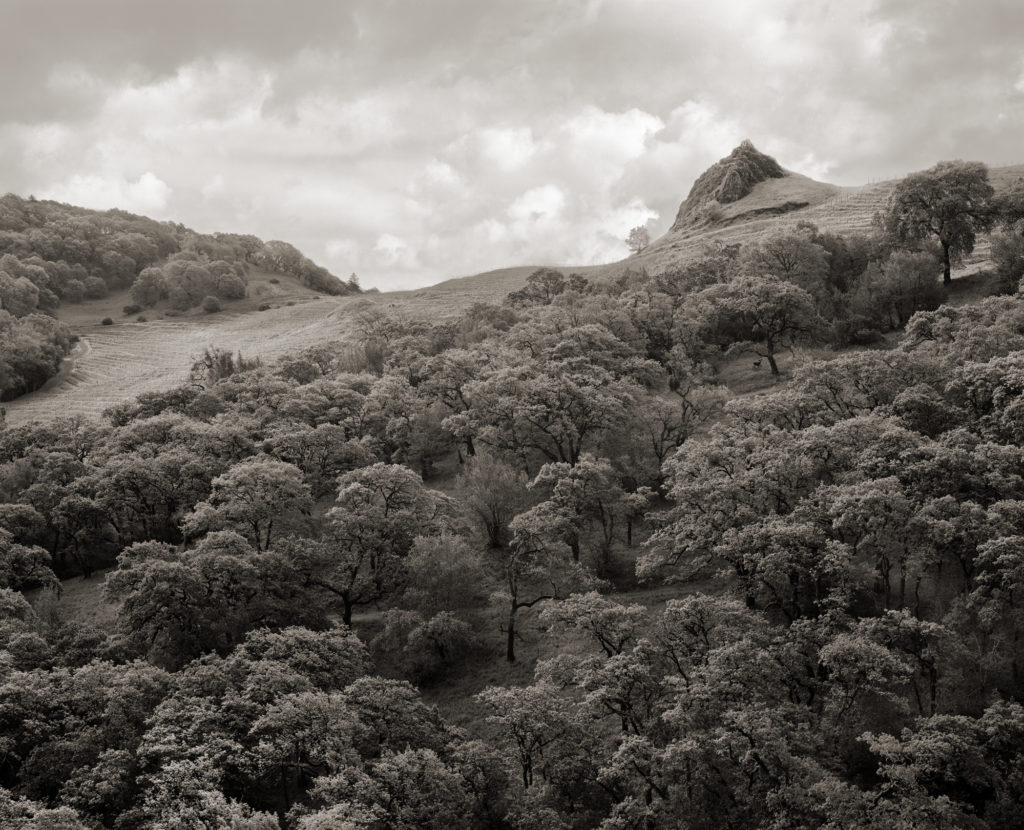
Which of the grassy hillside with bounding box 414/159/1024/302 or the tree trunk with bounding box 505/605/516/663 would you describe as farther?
the grassy hillside with bounding box 414/159/1024/302

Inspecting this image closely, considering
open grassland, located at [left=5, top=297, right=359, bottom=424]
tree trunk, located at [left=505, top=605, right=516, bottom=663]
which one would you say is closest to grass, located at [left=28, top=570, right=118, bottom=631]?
tree trunk, located at [left=505, top=605, right=516, bottom=663]

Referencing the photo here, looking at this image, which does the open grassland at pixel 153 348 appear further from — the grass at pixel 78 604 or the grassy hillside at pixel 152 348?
the grass at pixel 78 604

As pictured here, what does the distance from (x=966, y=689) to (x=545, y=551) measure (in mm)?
28102

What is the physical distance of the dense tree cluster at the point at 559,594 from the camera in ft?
119

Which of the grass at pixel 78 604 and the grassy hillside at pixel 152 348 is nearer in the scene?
the grass at pixel 78 604

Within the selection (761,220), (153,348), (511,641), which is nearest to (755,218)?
(761,220)

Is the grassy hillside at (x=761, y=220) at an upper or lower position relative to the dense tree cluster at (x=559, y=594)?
upper

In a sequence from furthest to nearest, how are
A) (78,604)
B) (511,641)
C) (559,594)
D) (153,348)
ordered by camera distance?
(153,348)
(78,604)
(559,594)
(511,641)

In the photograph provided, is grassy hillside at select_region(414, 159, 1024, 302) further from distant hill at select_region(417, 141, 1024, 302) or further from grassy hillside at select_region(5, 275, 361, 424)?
grassy hillside at select_region(5, 275, 361, 424)

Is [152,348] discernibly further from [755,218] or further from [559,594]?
[559,594]

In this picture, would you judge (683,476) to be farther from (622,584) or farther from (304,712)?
(304,712)

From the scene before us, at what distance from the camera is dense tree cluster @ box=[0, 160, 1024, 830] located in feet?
119

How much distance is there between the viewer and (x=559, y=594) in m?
60.3

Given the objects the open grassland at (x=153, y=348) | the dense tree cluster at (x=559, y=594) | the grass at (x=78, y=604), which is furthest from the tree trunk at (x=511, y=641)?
the open grassland at (x=153, y=348)
